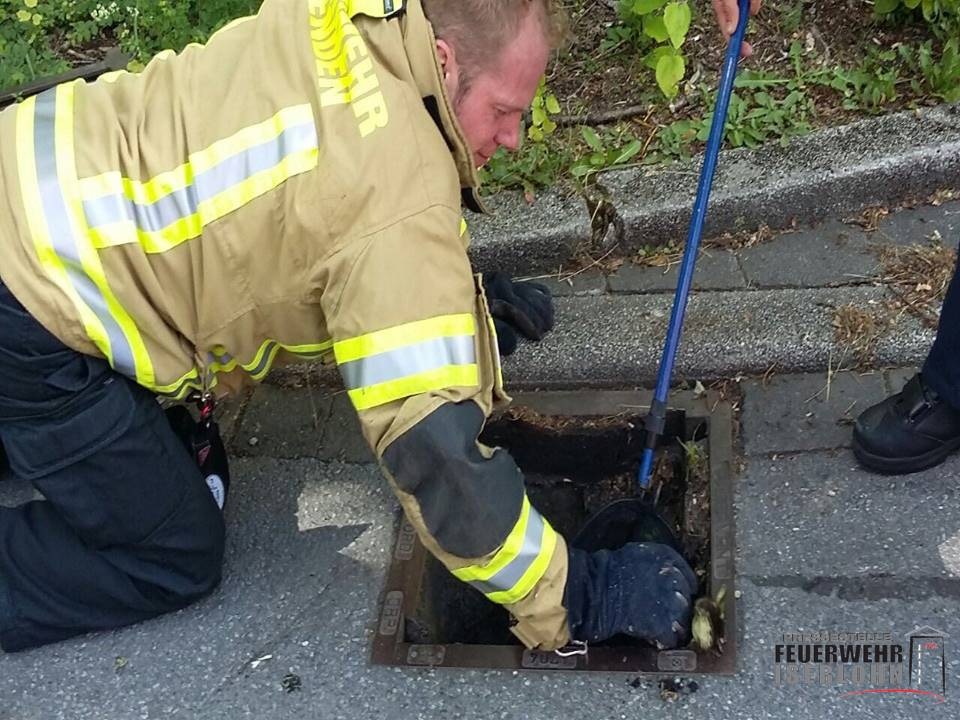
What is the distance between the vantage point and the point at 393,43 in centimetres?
173

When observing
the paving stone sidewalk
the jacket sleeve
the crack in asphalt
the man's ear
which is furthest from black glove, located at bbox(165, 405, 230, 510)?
the crack in asphalt

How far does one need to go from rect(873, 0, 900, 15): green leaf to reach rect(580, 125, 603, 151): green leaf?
3.39ft

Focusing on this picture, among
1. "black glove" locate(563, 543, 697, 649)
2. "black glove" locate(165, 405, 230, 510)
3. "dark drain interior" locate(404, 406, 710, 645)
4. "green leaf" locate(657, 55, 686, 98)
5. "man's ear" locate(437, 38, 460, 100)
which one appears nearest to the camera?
"man's ear" locate(437, 38, 460, 100)

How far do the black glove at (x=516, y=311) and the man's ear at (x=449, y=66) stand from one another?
909mm

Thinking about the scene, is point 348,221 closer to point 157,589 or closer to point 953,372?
point 157,589

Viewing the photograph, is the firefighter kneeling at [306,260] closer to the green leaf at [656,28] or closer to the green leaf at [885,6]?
the green leaf at [656,28]

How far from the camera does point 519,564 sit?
72.9 inches

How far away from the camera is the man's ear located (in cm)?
179

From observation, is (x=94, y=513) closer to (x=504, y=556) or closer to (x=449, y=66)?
(x=504, y=556)

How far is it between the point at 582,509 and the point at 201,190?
53.0 inches

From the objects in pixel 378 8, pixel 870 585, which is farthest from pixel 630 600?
pixel 378 8

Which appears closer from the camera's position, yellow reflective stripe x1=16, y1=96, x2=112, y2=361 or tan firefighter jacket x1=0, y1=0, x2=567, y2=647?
tan firefighter jacket x1=0, y1=0, x2=567, y2=647

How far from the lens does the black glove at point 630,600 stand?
6.65 ft

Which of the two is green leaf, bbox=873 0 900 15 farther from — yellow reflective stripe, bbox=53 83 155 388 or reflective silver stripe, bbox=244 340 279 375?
yellow reflective stripe, bbox=53 83 155 388
